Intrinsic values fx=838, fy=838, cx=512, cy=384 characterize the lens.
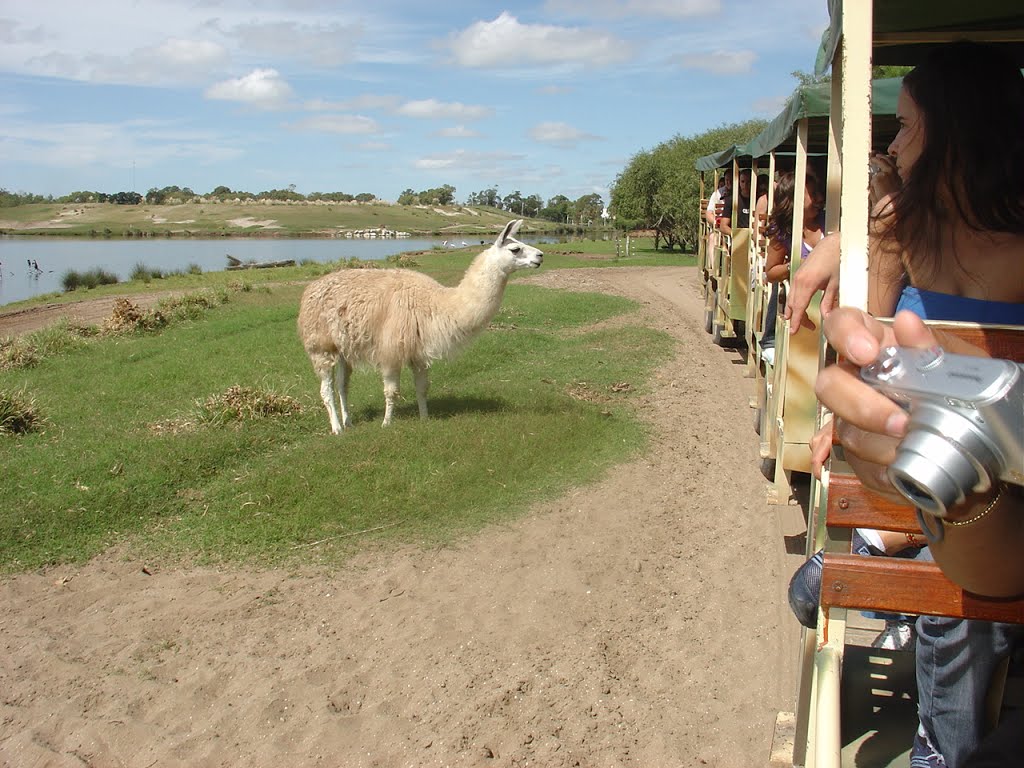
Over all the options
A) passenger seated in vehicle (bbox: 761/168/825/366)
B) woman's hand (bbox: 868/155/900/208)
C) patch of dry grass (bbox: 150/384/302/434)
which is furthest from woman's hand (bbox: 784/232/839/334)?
patch of dry grass (bbox: 150/384/302/434)

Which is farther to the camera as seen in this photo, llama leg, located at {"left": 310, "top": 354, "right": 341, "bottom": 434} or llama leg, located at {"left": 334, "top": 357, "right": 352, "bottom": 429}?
llama leg, located at {"left": 334, "top": 357, "right": 352, "bottom": 429}

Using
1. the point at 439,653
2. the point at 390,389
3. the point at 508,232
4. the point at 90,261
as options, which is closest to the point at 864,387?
the point at 439,653

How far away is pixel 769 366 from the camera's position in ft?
22.3

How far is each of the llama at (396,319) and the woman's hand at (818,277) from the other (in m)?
6.02

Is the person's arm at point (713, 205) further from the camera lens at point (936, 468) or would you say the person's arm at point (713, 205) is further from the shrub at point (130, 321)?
the camera lens at point (936, 468)

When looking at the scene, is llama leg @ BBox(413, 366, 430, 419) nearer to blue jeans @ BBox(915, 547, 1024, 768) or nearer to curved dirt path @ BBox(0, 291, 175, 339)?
blue jeans @ BBox(915, 547, 1024, 768)

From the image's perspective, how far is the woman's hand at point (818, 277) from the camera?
2.34 meters

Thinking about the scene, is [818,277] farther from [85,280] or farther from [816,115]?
[85,280]

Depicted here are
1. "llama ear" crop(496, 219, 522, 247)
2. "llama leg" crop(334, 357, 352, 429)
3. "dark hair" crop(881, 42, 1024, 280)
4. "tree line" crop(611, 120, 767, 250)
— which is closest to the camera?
"dark hair" crop(881, 42, 1024, 280)

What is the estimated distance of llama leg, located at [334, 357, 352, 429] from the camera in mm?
9023

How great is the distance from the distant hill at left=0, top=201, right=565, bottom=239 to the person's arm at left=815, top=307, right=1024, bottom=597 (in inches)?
3463

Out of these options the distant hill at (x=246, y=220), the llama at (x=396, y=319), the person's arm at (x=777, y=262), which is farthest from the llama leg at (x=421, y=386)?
the distant hill at (x=246, y=220)

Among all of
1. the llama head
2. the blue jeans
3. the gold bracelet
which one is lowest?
the blue jeans

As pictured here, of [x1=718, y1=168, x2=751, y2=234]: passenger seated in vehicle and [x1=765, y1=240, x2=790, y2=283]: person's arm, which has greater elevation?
[x1=718, y1=168, x2=751, y2=234]: passenger seated in vehicle
